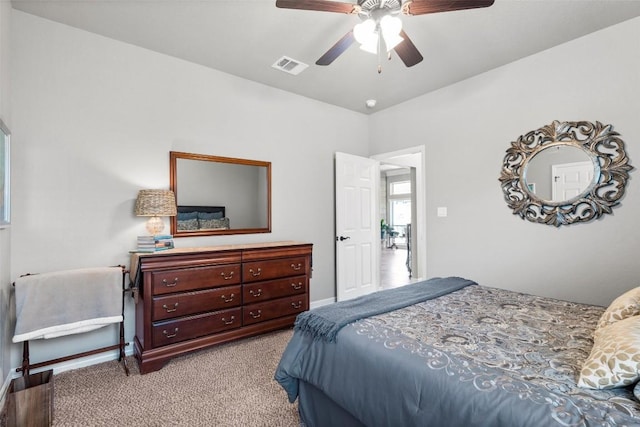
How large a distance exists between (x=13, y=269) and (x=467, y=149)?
4405mm

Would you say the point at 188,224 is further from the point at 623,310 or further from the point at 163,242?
the point at 623,310

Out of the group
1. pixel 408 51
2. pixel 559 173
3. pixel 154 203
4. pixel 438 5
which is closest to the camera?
pixel 438 5

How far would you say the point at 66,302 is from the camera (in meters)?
2.27

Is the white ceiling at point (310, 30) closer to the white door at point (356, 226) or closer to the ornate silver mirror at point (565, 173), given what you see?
the ornate silver mirror at point (565, 173)

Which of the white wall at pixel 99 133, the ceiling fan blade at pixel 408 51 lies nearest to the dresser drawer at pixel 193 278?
the white wall at pixel 99 133

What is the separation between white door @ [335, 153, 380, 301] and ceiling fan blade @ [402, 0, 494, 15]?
2.40 metres

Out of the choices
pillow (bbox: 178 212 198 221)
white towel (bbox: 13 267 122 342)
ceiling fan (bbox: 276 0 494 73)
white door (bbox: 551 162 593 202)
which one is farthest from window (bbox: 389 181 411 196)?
white towel (bbox: 13 267 122 342)

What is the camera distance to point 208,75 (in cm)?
324

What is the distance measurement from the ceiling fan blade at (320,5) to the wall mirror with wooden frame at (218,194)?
1.81 metres

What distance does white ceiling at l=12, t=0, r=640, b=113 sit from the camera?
7.68 feet

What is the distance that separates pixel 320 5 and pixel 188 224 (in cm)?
228

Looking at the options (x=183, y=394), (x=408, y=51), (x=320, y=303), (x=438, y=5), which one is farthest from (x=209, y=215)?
(x=438, y=5)

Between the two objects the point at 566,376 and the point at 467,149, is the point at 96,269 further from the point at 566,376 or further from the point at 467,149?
the point at 467,149

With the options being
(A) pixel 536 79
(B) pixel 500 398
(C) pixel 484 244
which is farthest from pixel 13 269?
(A) pixel 536 79
